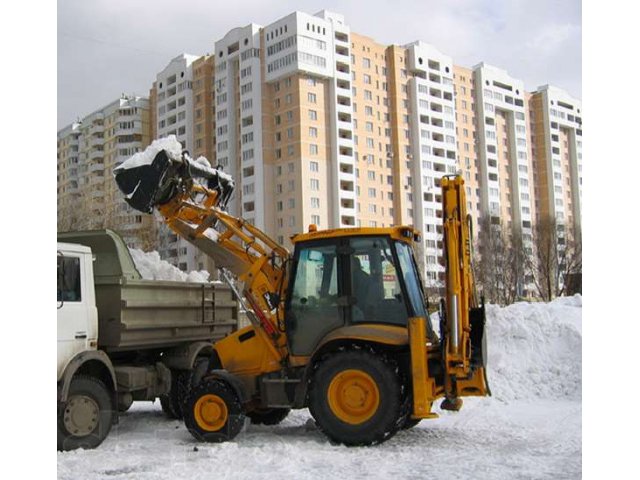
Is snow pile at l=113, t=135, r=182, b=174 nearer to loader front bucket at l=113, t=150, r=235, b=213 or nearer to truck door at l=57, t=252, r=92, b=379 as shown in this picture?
loader front bucket at l=113, t=150, r=235, b=213

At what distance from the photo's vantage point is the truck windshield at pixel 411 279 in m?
5.38

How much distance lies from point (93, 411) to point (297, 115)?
8.90 ft

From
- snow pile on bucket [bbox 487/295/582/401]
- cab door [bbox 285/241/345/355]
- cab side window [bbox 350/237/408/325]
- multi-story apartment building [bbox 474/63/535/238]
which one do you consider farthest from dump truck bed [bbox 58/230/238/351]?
snow pile on bucket [bbox 487/295/582/401]

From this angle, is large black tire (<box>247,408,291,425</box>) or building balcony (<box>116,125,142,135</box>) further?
large black tire (<box>247,408,291,425</box>)

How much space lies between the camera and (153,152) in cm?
585

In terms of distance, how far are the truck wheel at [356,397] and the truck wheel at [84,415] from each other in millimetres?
1560

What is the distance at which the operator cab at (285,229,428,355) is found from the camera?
17.6ft

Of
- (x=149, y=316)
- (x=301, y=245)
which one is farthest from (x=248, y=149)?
(x=149, y=316)

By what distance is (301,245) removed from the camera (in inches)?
222

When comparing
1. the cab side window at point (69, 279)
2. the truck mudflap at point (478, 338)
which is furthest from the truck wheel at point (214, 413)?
the truck mudflap at point (478, 338)

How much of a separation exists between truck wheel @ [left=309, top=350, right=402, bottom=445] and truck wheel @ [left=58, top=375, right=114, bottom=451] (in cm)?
156
